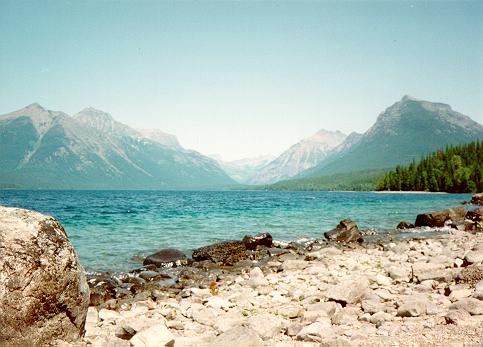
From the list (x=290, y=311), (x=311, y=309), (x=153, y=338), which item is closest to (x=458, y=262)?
(x=311, y=309)

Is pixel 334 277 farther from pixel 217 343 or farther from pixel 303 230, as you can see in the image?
pixel 303 230

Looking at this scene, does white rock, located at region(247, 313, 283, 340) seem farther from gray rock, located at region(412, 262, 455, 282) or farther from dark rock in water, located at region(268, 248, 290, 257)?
dark rock in water, located at region(268, 248, 290, 257)

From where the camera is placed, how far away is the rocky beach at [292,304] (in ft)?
21.1

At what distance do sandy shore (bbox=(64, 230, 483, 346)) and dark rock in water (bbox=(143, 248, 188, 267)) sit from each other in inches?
214

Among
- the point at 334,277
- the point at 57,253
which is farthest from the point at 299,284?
the point at 57,253

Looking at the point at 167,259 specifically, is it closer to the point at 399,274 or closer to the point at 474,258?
the point at 399,274

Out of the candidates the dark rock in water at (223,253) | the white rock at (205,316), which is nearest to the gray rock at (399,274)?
the white rock at (205,316)

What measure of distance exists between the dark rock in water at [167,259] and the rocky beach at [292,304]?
4.1 inches

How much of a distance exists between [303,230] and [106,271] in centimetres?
1967

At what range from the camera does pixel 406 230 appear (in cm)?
3034

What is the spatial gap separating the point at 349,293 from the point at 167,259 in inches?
444

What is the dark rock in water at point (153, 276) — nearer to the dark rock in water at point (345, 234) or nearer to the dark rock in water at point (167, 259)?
the dark rock in water at point (167, 259)

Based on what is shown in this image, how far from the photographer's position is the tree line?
428 feet

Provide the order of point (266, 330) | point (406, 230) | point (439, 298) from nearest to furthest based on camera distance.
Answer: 1. point (266, 330)
2. point (439, 298)
3. point (406, 230)
